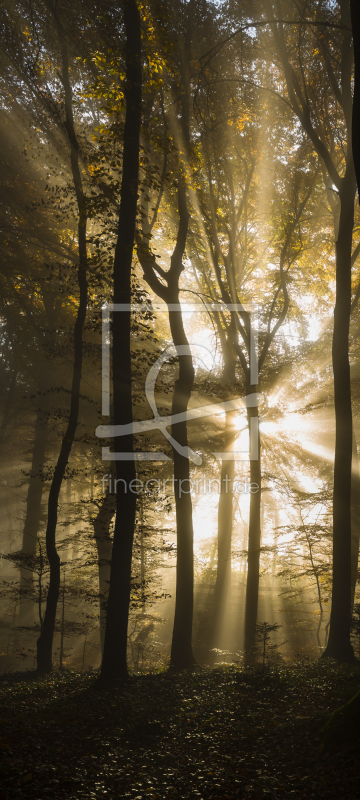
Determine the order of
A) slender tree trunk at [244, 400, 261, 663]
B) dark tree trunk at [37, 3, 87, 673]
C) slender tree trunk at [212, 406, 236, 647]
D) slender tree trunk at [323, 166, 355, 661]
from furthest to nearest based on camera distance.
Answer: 1. slender tree trunk at [212, 406, 236, 647]
2. slender tree trunk at [244, 400, 261, 663]
3. dark tree trunk at [37, 3, 87, 673]
4. slender tree trunk at [323, 166, 355, 661]

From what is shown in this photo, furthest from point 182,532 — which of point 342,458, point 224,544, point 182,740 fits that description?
point 224,544

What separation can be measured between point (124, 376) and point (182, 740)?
5365 millimetres

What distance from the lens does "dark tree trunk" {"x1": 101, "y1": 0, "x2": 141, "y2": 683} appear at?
7367 millimetres

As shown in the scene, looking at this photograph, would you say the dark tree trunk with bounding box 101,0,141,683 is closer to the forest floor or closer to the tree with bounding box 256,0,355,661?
the forest floor

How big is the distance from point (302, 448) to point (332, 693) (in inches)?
612

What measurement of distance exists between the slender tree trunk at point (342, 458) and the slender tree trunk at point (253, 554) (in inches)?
128

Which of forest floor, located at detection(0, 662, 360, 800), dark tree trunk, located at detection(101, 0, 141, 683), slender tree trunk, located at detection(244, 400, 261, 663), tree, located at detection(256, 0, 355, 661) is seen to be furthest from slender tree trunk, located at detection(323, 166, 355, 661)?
dark tree trunk, located at detection(101, 0, 141, 683)

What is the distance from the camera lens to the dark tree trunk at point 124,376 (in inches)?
290

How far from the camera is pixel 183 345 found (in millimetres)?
10570

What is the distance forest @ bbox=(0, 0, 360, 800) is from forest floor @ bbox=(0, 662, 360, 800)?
4 cm

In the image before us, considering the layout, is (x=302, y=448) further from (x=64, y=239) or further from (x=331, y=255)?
(x=64, y=239)

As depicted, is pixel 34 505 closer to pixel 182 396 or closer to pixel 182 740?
pixel 182 396

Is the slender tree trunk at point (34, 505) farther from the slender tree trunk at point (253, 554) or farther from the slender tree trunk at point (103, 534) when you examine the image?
the slender tree trunk at point (253, 554)

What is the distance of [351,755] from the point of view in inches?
150
